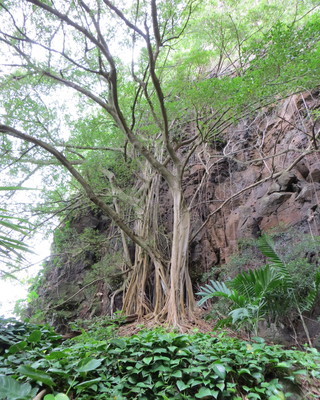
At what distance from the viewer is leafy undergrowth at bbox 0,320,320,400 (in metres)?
1.49

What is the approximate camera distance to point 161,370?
1.65m

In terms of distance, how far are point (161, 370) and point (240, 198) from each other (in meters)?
3.46

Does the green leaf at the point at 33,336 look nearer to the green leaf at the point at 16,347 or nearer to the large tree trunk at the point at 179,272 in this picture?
the green leaf at the point at 16,347

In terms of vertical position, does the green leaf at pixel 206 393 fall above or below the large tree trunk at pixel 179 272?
below

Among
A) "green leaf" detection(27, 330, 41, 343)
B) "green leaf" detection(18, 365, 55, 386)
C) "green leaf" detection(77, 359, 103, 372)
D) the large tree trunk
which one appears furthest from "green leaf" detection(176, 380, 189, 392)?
the large tree trunk

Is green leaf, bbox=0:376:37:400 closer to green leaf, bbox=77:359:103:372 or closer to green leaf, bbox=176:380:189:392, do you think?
green leaf, bbox=77:359:103:372

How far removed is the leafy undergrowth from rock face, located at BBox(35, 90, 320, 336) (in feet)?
6.44

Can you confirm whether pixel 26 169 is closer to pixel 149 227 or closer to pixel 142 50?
pixel 149 227

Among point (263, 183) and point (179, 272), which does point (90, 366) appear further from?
point (263, 183)

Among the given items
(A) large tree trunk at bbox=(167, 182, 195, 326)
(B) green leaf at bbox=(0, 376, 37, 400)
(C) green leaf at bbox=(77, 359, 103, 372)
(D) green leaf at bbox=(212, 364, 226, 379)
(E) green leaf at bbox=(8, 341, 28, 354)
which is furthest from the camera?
(A) large tree trunk at bbox=(167, 182, 195, 326)

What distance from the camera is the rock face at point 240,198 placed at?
12.7ft

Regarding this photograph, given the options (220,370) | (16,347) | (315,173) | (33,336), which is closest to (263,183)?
(315,173)

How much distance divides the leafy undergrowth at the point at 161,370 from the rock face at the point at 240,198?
1.96 metres

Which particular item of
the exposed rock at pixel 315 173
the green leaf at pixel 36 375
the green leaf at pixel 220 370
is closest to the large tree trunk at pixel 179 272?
the green leaf at pixel 220 370
